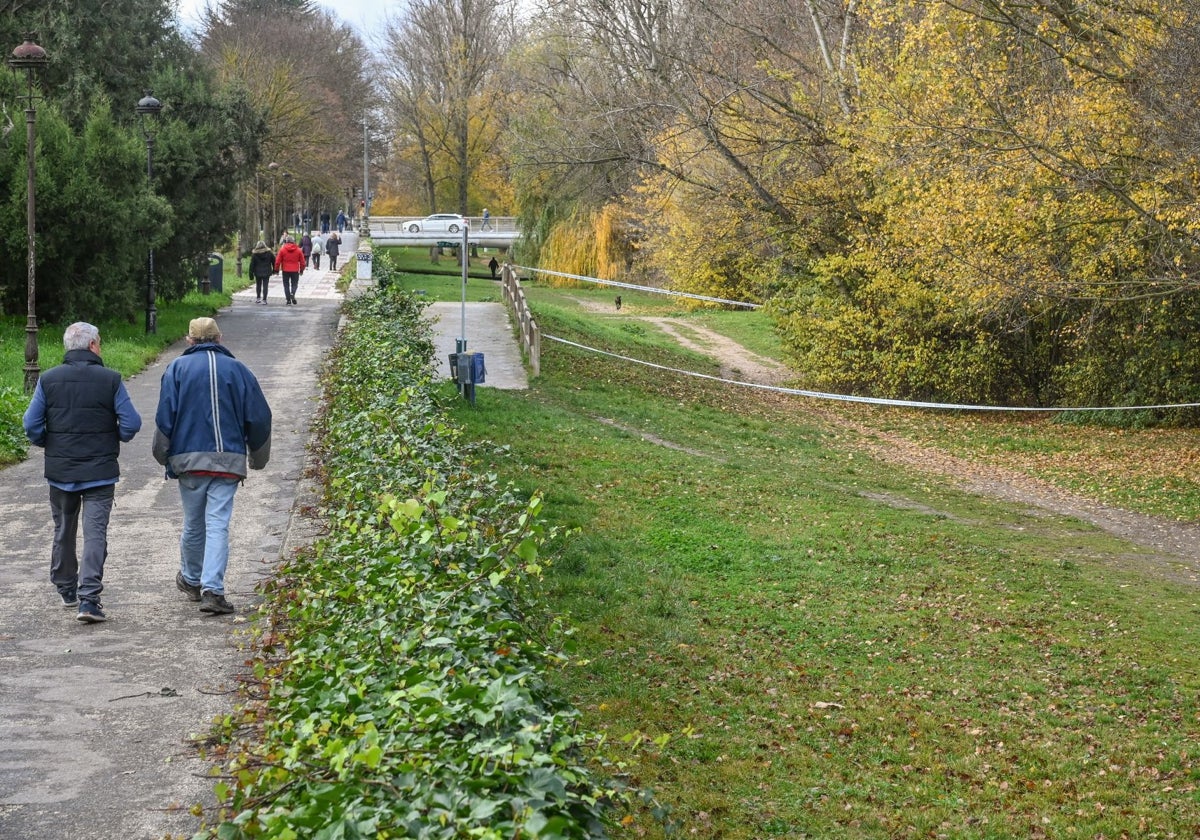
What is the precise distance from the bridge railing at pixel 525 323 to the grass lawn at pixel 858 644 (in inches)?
185

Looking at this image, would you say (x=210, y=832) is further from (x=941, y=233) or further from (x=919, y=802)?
(x=941, y=233)

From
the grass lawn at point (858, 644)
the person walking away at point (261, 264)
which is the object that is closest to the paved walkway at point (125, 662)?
the grass lawn at point (858, 644)

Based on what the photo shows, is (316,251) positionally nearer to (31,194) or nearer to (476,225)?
(476,225)

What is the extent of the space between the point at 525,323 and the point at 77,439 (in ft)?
60.5

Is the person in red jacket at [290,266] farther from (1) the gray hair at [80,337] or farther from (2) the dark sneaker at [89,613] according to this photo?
(2) the dark sneaker at [89,613]

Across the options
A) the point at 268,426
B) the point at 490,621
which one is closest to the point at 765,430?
the point at 268,426

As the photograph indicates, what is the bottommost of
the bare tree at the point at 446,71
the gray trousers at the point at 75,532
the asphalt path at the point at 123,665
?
the asphalt path at the point at 123,665

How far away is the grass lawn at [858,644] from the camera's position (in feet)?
23.6

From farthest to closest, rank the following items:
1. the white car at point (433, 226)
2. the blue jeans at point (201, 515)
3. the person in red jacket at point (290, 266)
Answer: the white car at point (433, 226) → the person in red jacket at point (290, 266) → the blue jeans at point (201, 515)

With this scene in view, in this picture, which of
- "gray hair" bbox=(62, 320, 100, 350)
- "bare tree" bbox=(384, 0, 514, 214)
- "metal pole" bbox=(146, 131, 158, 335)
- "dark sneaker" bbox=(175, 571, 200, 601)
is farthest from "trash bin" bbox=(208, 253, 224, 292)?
"bare tree" bbox=(384, 0, 514, 214)

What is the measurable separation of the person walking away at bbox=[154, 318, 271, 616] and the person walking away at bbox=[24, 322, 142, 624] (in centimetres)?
26

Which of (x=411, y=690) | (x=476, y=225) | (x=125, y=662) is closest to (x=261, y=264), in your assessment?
(x=125, y=662)

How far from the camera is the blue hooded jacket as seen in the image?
7.98 metres

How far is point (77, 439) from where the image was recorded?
25.6ft
